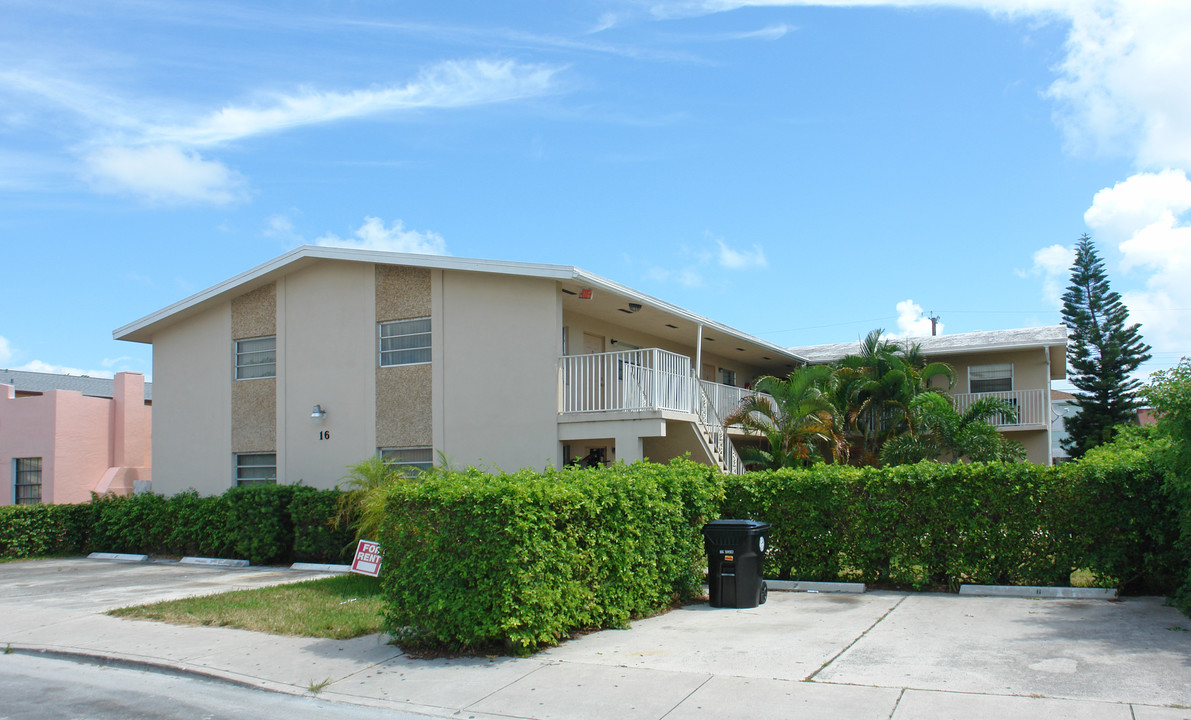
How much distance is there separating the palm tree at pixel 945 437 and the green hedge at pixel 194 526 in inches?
450

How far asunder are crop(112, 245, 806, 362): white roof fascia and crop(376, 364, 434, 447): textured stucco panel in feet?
7.11

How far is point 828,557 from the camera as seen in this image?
463 inches

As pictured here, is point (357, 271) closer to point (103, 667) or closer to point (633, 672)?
point (103, 667)

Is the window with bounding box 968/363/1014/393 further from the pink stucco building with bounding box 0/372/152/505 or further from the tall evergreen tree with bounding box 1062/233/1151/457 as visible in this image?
the pink stucco building with bounding box 0/372/152/505

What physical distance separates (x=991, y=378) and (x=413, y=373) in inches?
680

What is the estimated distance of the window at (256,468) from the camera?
19.4 metres

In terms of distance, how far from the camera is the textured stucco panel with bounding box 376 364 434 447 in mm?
17438

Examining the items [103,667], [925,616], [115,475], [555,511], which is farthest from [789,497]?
[115,475]

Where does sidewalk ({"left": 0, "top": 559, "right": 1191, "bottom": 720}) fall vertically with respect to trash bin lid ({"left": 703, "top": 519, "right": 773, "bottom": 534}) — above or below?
below

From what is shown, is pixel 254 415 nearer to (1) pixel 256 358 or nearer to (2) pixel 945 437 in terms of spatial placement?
(1) pixel 256 358

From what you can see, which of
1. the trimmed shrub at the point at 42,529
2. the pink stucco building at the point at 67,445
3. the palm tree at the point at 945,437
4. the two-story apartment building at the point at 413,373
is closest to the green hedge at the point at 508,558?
the two-story apartment building at the point at 413,373

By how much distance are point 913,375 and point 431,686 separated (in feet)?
54.8

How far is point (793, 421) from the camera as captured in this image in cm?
1850

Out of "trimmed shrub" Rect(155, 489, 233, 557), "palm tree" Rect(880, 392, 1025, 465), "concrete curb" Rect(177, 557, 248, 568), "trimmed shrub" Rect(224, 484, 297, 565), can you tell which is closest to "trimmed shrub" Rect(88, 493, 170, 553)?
"trimmed shrub" Rect(155, 489, 233, 557)
